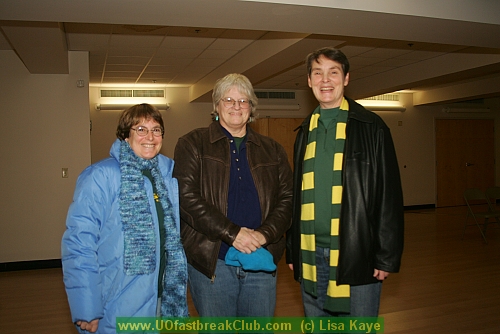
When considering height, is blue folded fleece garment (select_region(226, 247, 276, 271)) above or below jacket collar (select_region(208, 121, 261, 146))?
below

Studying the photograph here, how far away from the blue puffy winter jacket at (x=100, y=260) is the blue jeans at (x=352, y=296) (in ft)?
2.61

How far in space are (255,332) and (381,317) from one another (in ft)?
8.26

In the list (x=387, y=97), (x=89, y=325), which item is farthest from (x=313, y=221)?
(x=387, y=97)

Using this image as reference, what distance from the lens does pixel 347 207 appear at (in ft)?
6.57

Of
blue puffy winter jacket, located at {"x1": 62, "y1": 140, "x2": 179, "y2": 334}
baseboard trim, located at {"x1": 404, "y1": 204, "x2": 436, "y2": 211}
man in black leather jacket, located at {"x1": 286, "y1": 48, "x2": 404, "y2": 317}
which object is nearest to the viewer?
blue puffy winter jacket, located at {"x1": 62, "y1": 140, "x2": 179, "y2": 334}

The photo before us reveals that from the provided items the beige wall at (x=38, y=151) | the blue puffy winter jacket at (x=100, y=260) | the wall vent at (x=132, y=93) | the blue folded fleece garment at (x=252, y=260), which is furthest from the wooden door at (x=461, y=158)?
the blue puffy winter jacket at (x=100, y=260)

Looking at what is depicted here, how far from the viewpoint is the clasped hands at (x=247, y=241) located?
2.05 m

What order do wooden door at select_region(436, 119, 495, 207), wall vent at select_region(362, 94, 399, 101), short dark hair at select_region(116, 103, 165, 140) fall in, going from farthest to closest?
wooden door at select_region(436, 119, 495, 207)
wall vent at select_region(362, 94, 399, 101)
short dark hair at select_region(116, 103, 165, 140)

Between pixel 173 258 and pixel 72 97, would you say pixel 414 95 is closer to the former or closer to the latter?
pixel 72 97

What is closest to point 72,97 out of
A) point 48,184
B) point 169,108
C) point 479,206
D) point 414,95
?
point 48,184

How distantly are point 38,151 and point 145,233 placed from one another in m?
5.57

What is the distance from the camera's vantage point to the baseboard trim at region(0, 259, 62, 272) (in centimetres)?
667

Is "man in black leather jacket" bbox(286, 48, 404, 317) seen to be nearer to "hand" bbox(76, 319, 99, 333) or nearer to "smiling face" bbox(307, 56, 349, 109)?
"smiling face" bbox(307, 56, 349, 109)

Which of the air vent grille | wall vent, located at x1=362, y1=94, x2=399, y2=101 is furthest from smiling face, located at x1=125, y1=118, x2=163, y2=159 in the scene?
wall vent, located at x1=362, y1=94, x2=399, y2=101
